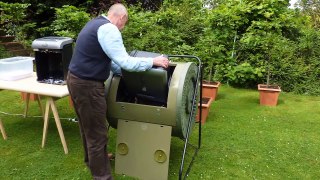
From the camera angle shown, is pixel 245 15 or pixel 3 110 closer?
pixel 3 110

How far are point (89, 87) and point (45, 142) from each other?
1500 mm

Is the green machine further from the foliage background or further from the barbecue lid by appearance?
the foliage background

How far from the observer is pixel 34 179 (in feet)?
10.4

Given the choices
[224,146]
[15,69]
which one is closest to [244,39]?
[224,146]

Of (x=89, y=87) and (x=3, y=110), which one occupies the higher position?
(x=89, y=87)

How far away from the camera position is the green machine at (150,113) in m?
2.86

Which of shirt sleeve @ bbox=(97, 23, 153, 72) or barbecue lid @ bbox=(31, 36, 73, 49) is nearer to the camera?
shirt sleeve @ bbox=(97, 23, 153, 72)

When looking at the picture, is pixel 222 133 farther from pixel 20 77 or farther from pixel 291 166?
pixel 20 77

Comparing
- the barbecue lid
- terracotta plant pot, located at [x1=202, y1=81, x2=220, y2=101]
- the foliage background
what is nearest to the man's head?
the barbecue lid

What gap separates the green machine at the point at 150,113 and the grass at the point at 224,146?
26cm

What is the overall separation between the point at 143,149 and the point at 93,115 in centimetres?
59

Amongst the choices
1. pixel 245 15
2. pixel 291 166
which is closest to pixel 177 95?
pixel 291 166

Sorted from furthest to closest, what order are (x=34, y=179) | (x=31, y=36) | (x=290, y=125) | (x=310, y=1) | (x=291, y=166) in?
(x=310, y=1) < (x=31, y=36) < (x=290, y=125) < (x=291, y=166) < (x=34, y=179)

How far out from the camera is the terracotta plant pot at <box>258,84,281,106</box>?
541cm
